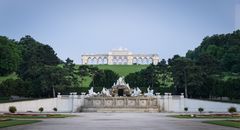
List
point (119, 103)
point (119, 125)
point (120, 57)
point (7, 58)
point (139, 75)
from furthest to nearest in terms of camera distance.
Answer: point (120, 57) < point (139, 75) < point (7, 58) < point (119, 103) < point (119, 125)

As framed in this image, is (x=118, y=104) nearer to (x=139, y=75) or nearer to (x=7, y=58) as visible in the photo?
(x=139, y=75)

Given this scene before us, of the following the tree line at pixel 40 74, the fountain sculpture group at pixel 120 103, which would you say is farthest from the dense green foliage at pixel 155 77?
the fountain sculpture group at pixel 120 103

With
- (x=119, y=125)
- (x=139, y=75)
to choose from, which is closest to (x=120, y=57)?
(x=139, y=75)

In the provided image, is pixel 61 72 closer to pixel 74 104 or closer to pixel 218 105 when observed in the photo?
pixel 74 104

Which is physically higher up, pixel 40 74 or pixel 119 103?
pixel 40 74

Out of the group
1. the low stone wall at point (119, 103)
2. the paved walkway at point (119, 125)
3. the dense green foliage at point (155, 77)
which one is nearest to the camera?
the paved walkway at point (119, 125)

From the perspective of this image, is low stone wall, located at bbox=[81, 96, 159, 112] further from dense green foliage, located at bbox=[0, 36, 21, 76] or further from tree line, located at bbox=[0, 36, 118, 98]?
dense green foliage, located at bbox=[0, 36, 21, 76]

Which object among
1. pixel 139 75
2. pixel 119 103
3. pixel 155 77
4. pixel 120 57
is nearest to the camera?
pixel 119 103

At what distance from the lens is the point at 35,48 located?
4247 inches

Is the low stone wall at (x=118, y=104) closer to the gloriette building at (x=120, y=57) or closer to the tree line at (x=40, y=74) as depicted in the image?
the tree line at (x=40, y=74)

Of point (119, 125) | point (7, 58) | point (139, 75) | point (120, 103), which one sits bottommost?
point (119, 125)

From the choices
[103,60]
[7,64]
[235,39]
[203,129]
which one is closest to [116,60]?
[103,60]

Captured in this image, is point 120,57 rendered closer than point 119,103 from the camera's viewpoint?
No

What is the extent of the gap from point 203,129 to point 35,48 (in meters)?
87.6
